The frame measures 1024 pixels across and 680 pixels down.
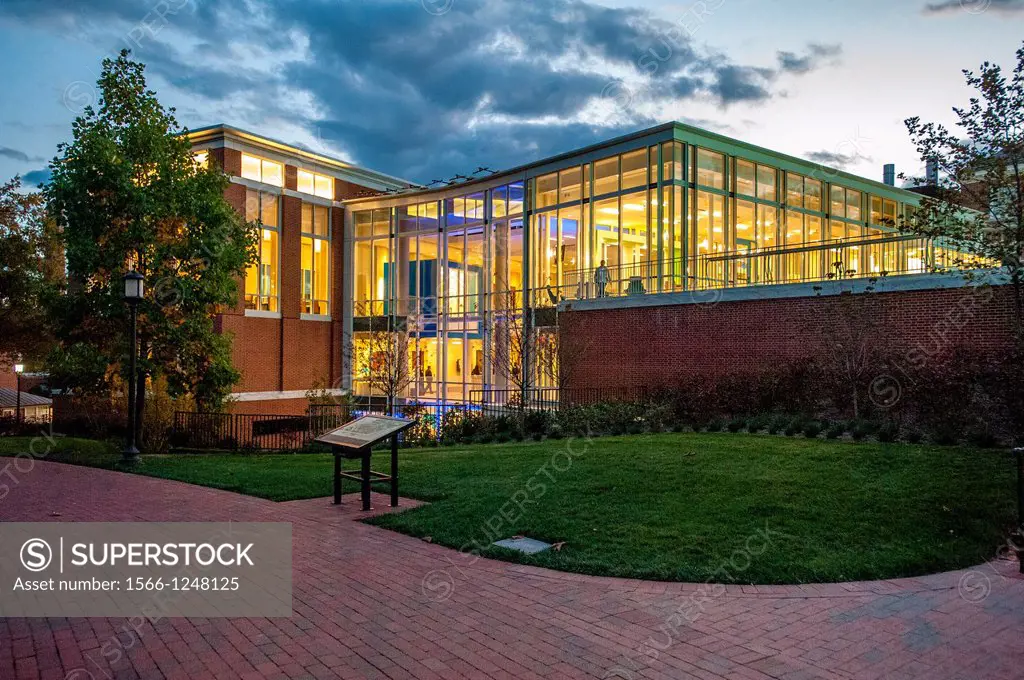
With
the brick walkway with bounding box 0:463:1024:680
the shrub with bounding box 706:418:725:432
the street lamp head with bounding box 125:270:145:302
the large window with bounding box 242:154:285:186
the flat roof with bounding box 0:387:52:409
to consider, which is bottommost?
the flat roof with bounding box 0:387:52:409

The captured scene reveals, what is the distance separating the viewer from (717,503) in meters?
A: 8.42

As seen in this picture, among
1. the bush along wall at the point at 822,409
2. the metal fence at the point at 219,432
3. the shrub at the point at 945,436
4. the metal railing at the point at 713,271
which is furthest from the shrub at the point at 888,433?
the metal fence at the point at 219,432

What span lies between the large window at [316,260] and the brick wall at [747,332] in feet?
45.5

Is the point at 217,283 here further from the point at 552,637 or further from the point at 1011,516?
the point at 1011,516

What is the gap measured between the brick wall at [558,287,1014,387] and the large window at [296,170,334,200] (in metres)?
15.2

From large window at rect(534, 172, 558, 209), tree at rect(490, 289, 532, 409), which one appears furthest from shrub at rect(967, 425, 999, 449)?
large window at rect(534, 172, 558, 209)

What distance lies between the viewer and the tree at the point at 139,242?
16391 millimetres

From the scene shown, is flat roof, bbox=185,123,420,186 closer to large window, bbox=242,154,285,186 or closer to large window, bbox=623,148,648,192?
large window, bbox=242,154,285,186

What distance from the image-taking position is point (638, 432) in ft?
53.1

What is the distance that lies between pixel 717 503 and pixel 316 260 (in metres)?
27.4

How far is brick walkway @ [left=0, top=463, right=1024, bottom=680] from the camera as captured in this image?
14.7ft

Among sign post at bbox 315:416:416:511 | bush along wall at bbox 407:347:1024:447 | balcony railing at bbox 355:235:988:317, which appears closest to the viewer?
sign post at bbox 315:416:416:511

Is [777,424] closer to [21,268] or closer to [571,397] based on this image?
[571,397]

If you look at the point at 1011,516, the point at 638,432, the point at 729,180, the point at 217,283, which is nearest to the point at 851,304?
the point at 638,432
